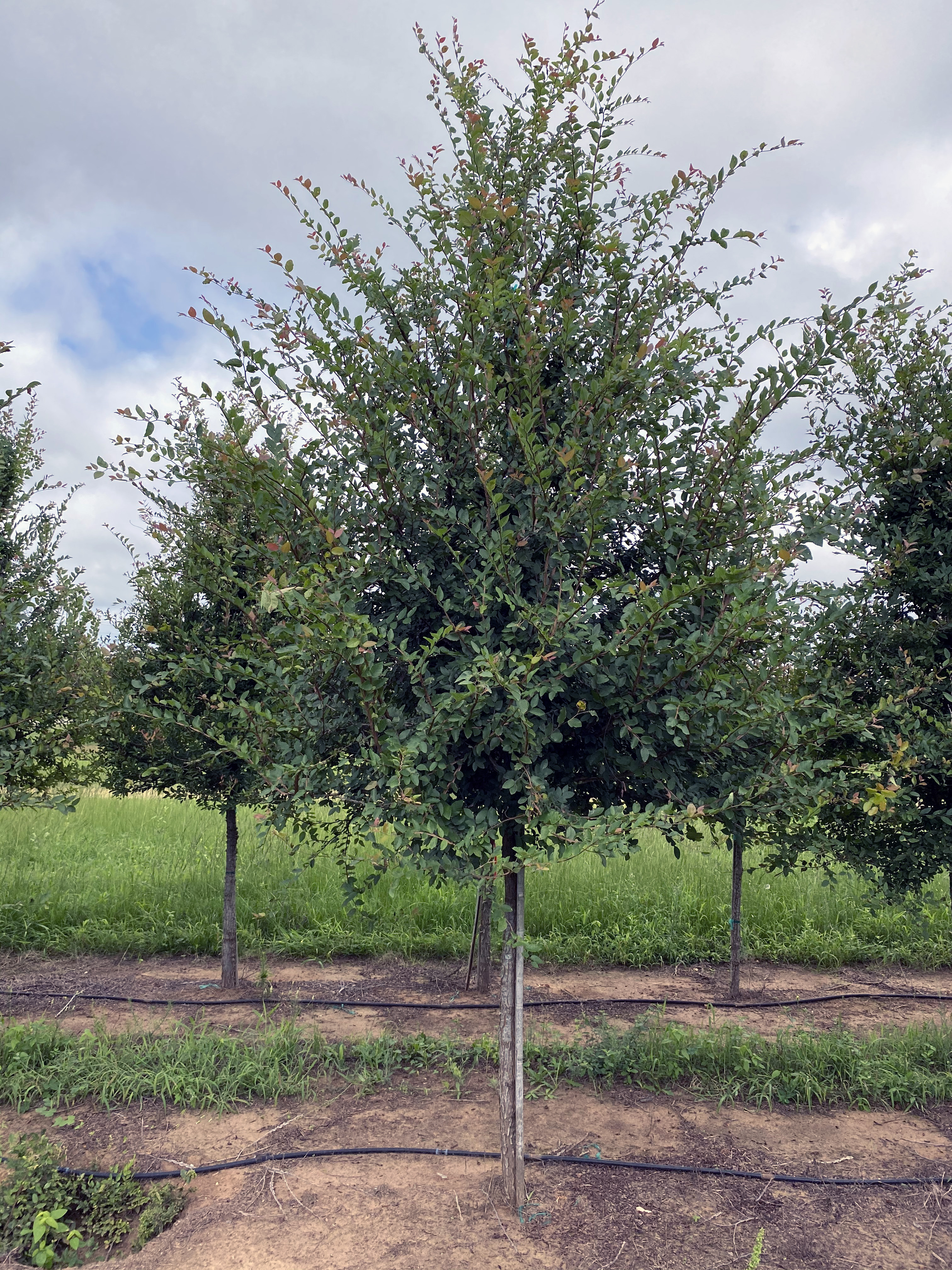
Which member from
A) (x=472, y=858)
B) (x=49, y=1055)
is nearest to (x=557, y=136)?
(x=472, y=858)

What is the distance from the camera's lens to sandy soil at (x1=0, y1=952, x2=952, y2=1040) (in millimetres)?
6316

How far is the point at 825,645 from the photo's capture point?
6.18 meters

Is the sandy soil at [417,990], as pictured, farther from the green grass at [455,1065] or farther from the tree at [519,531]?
the tree at [519,531]

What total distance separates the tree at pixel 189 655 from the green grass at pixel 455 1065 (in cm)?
173

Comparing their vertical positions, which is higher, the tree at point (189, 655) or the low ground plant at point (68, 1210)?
the tree at point (189, 655)

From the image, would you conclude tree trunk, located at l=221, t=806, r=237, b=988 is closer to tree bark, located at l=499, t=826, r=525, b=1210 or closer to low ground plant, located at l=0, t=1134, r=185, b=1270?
low ground plant, located at l=0, t=1134, r=185, b=1270

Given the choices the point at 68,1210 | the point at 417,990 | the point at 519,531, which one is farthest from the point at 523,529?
the point at 417,990

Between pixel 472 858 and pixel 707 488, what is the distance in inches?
73.7

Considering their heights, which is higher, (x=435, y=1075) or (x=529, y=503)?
(x=529, y=503)

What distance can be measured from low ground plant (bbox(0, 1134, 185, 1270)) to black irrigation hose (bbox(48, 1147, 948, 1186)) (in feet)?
0.24

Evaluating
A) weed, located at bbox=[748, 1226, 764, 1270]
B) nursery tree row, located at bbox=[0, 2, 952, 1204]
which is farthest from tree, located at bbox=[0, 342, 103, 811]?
weed, located at bbox=[748, 1226, 764, 1270]

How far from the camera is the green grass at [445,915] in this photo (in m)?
7.98

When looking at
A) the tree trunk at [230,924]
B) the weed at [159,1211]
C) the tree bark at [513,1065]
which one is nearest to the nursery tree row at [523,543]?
the tree bark at [513,1065]

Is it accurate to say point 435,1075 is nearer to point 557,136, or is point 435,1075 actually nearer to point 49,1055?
point 49,1055
